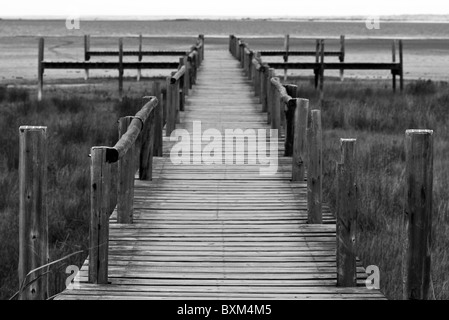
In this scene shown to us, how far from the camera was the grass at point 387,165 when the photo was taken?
8078 mm

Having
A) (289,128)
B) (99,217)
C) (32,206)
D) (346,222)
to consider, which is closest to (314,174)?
(346,222)

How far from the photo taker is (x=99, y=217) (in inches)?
247

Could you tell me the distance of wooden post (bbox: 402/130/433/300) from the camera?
5516 mm

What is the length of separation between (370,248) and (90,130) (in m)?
9.58

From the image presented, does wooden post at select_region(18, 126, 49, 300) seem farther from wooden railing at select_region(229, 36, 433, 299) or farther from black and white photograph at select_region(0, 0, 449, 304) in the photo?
wooden railing at select_region(229, 36, 433, 299)

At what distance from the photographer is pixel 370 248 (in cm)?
828

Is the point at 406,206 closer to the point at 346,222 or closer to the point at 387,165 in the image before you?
the point at 346,222

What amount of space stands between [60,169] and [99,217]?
677cm

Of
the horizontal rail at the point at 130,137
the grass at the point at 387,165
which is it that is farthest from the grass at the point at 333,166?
the horizontal rail at the point at 130,137

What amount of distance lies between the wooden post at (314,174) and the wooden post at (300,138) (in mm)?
1243

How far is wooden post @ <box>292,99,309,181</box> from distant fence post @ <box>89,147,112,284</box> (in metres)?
3.35

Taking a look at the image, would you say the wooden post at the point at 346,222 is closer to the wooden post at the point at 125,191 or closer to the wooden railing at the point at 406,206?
the wooden railing at the point at 406,206
